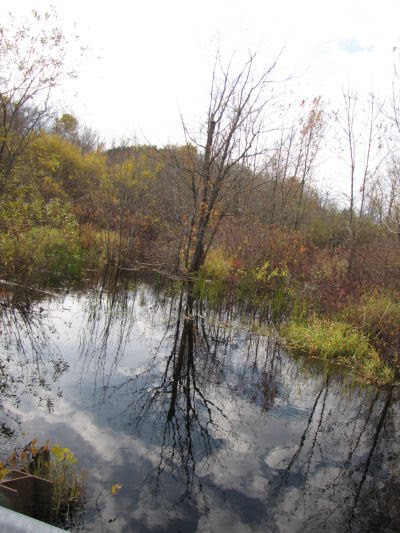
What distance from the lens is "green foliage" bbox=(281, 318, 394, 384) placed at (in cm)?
656

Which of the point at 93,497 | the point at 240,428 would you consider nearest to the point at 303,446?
the point at 240,428

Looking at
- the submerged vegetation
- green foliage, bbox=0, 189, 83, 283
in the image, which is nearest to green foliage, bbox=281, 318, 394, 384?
the submerged vegetation

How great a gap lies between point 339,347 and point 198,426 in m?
3.64

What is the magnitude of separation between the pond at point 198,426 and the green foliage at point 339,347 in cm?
39

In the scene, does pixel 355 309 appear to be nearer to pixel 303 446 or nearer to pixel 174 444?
pixel 303 446

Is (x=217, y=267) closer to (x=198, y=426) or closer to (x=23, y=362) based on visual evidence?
(x=23, y=362)

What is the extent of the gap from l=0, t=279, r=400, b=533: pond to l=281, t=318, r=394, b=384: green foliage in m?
0.39

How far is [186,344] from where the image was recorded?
7328 millimetres

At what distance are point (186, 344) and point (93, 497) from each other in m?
4.11

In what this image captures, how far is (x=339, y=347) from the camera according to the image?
7.21 meters

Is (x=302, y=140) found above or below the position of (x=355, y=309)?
above

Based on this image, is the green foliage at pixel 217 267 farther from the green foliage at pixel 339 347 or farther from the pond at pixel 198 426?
the pond at pixel 198 426

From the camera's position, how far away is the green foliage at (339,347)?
258 inches

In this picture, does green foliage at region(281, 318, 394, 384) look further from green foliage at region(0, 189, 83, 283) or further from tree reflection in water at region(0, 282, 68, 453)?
green foliage at region(0, 189, 83, 283)
